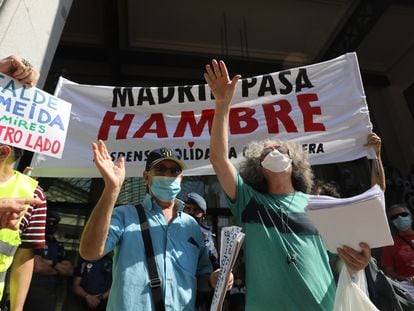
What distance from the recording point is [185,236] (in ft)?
6.37

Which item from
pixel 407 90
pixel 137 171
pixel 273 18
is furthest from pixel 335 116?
pixel 407 90

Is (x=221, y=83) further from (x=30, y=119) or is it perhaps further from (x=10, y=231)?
(x=10, y=231)

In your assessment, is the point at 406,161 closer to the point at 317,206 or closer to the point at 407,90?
the point at 407,90

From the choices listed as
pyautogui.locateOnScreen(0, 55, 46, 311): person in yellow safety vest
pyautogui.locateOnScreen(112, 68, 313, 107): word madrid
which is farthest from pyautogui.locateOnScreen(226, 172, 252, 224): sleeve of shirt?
pyautogui.locateOnScreen(112, 68, 313, 107): word madrid

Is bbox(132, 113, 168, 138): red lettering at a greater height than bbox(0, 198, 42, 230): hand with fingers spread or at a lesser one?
greater

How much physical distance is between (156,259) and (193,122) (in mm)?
1652

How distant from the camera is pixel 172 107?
3293 mm

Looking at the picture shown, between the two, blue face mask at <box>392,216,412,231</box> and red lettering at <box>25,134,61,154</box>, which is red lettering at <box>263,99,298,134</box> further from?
blue face mask at <box>392,216,412,231</box>

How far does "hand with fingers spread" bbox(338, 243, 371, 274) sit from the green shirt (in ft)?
0.72

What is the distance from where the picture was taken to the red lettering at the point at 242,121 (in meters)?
3.18

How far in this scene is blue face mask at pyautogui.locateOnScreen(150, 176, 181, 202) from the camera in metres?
2.03

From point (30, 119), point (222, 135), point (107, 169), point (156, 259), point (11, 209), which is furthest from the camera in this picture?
point (30, 119)

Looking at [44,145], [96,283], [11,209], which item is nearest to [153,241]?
[11,209]

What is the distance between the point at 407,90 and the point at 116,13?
6.58 metres
